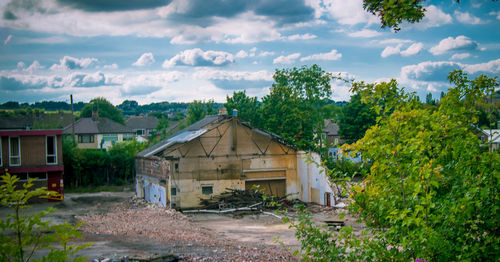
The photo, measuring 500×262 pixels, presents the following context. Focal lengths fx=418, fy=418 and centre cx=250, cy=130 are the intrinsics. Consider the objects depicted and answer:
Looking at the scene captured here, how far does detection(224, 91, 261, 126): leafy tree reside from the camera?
49.7 m

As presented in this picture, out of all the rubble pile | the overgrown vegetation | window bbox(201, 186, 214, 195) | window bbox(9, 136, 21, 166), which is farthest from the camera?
the overgrown vegetation

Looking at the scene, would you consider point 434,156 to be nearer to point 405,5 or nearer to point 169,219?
point 405,5

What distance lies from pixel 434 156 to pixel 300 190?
25377 mm

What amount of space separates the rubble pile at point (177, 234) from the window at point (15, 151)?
8721mm

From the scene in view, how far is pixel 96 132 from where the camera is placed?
67250 mm

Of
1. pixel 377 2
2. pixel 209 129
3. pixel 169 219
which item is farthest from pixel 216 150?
pixel 377 2

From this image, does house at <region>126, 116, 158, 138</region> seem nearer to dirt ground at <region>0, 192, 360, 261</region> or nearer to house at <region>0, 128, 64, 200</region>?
Answer: house at <region>0, 128, 64, 200</region>

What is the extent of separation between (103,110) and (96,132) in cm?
3321

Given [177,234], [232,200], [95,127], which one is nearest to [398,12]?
[177,234]

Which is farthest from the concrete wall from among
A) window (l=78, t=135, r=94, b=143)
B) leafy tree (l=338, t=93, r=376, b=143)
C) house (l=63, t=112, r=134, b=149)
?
window (l=78, t=135, r=94, b=143)

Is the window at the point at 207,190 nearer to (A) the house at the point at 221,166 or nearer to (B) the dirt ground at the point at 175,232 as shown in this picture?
(A) the house at the point at 221,166

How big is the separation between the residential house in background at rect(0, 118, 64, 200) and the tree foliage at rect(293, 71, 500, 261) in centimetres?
2843

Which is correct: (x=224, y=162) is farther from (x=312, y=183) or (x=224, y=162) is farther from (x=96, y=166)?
(x=96, y=166)

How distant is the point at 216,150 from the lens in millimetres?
29047
